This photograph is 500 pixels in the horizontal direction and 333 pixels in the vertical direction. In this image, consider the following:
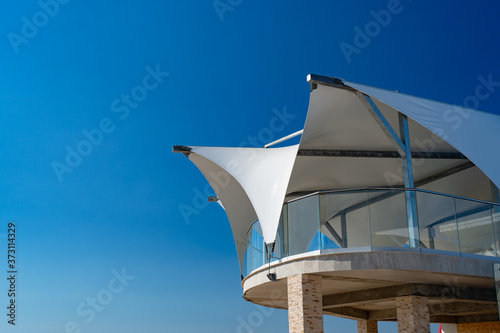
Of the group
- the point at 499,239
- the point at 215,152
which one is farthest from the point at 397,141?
the point at 215,152

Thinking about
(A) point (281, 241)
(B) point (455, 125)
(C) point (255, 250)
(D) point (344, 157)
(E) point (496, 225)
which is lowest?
(A) point (281, 241)

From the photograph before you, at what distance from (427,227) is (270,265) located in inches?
172

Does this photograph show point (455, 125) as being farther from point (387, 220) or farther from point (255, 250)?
point (255, 250)

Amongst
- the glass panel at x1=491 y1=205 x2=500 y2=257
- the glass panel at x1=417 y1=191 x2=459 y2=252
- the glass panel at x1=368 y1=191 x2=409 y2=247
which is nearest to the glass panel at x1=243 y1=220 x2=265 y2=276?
the glass panel at x1=368 y1=191 x2=409 y2=247

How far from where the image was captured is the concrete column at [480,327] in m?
22.1

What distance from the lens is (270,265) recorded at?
51.8 ft

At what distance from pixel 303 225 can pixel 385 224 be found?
7.11 ft

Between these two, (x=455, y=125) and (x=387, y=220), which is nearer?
(x=387, y=220)

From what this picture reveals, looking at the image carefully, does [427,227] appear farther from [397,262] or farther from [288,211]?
[288,211]

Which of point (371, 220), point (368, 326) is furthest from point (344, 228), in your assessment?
point (368, 326)

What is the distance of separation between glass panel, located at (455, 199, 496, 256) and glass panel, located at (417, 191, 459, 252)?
0.22m

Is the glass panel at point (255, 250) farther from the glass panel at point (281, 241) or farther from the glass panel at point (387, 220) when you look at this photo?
the glass panel at point (387, 220)

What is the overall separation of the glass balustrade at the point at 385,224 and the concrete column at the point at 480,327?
Result: 27.9 ft

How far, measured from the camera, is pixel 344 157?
67.3ft
